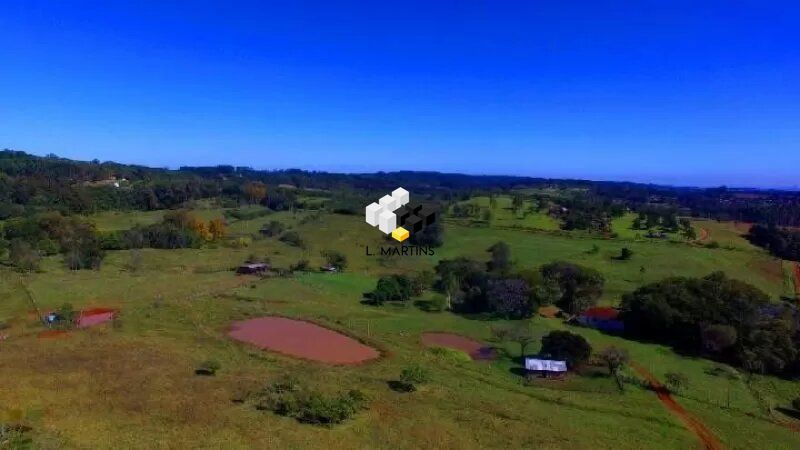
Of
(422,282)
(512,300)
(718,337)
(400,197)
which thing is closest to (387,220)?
(400,197)

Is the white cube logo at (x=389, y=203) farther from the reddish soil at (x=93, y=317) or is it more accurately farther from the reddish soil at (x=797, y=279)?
the reddish soil at (x=797, y=279)

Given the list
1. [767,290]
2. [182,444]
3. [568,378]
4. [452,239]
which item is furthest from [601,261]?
[182,444]

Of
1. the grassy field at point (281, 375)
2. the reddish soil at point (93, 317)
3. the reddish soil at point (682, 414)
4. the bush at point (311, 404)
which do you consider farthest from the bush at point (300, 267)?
the reddish soil at point (682, 414)

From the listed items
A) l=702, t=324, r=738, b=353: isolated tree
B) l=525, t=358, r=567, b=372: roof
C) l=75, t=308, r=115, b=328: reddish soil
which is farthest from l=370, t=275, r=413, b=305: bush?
l=702, t=324, r=738, b=353: isolated tree

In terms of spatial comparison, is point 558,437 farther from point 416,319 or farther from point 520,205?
point 520,205

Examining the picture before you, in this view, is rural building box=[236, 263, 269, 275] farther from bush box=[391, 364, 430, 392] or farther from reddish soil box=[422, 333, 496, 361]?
bush box=[391, 364, 430, 392]
